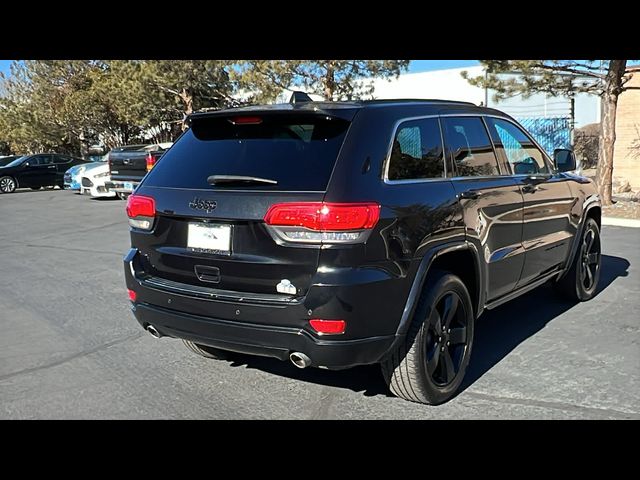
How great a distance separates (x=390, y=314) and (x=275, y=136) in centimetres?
121

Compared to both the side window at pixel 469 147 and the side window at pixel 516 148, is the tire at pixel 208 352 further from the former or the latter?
the side window at pixel 516 148

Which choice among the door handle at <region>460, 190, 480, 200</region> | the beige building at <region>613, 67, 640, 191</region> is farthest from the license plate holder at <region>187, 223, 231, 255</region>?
the beige building at <region>613, 67, 640, 191</region>

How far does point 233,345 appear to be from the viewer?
3.33 meters

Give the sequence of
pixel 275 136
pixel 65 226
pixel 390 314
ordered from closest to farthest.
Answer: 1. pixel 390 314
2. pixel 275 136
3. pixel 65 226

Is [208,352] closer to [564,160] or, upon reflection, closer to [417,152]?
[417,152]

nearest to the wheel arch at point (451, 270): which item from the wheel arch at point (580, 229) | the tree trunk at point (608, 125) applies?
the wheel arch at point (580, 229)

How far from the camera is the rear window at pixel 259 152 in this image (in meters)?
3.24

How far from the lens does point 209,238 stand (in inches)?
133

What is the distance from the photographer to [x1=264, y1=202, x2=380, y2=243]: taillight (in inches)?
119

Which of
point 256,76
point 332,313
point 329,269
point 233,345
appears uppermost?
point 256,76

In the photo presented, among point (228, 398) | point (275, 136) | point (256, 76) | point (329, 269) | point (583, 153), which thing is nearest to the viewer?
point (329, 269)

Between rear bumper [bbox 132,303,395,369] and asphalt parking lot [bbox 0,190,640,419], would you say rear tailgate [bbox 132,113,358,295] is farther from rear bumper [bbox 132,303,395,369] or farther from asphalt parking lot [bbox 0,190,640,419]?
asphalt parking lot [bbox 0,190,640,419]
